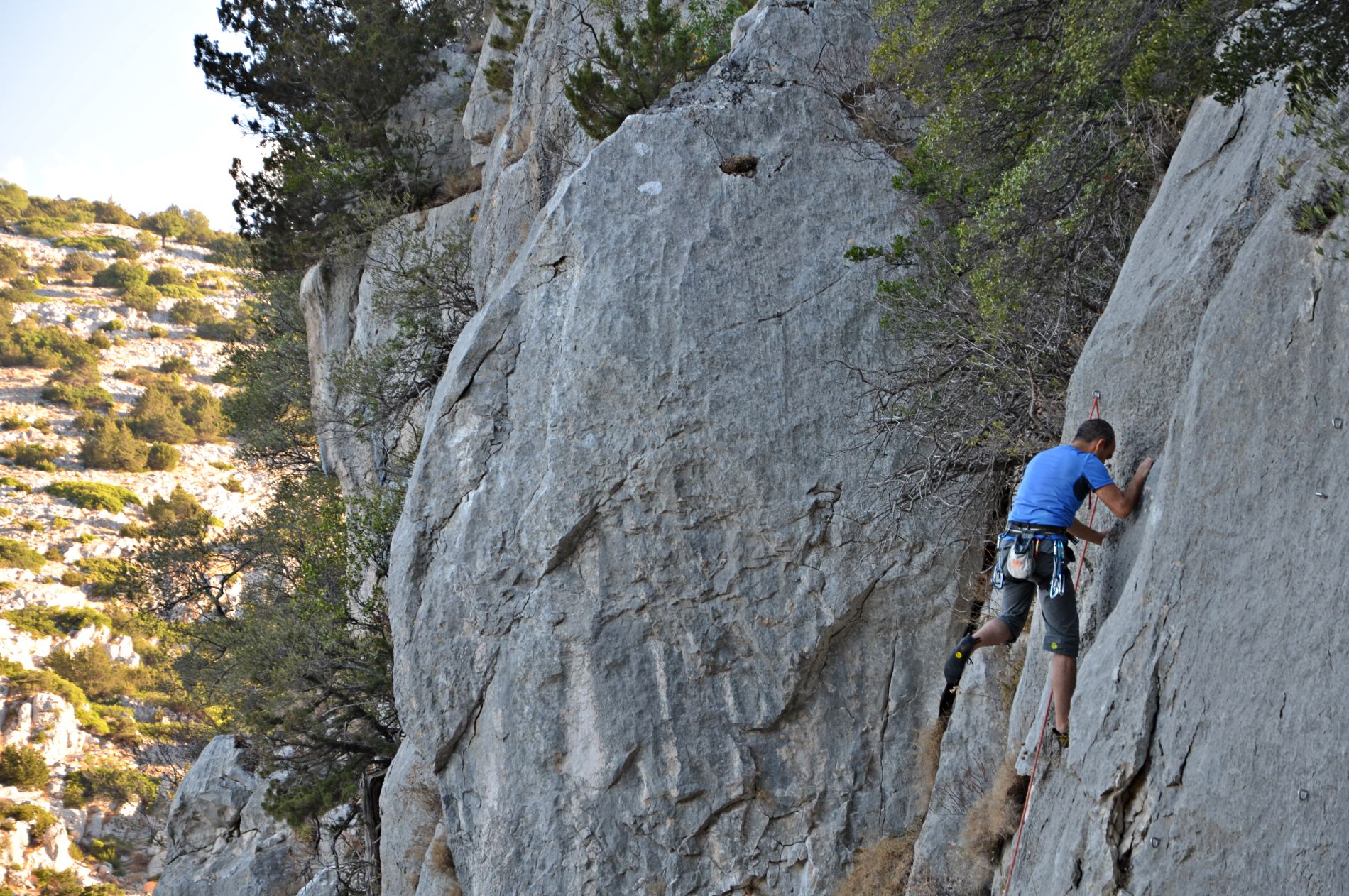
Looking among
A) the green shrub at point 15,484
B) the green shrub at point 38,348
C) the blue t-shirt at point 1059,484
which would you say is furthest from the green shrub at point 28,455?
the blue t-shirt at point 1059,484

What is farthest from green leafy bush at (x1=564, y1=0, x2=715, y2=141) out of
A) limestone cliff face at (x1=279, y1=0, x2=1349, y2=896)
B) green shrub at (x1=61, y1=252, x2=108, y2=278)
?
green shrub at (x1=61, y1=252, x2=108, y2=278)

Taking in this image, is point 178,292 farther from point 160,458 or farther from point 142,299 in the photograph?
point 160,458

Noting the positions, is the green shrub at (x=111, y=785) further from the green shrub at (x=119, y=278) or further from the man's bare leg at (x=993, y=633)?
the green shrub at (x=119, y=278)

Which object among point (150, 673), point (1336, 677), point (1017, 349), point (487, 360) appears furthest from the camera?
point (150, 673)

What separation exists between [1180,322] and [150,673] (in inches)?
1719

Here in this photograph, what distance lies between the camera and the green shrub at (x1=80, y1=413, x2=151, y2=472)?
4900 cm

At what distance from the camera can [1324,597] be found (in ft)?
13.0

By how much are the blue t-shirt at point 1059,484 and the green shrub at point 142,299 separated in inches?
2669

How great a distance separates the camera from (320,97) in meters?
18.9

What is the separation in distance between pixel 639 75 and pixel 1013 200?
6389 millimetres

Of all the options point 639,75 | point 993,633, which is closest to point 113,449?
point 639,75

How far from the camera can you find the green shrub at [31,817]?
30.4 m

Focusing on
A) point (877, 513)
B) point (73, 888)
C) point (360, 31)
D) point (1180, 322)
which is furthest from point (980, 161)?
point (73, 888)

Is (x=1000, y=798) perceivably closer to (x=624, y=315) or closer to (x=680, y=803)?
(x=680, y=803)
